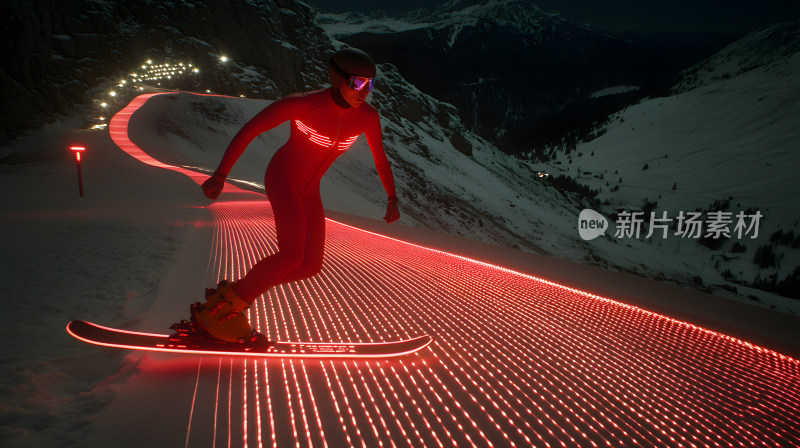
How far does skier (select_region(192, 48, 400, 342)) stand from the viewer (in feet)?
8.35

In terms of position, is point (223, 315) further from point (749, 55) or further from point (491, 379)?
point (749, 55)

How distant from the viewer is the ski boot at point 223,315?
253 centimetres

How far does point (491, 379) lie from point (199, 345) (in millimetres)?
1942

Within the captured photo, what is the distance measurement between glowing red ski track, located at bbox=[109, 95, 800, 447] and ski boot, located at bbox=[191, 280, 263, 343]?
0.19 m

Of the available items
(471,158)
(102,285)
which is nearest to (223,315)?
(102,285)

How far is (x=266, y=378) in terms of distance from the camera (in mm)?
2375

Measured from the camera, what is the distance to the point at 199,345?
8.32 feet

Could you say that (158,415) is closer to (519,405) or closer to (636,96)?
(519,405)

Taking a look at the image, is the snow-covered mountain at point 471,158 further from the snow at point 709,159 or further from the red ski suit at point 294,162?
the red ski suit at point 294,162

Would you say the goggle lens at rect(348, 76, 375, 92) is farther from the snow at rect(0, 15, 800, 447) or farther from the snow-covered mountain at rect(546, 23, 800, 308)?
the snow-covered mountain at rect(546, 23, 800, 308)

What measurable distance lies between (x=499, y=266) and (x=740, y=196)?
222 ft

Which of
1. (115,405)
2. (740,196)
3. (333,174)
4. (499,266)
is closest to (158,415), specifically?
(115,405)

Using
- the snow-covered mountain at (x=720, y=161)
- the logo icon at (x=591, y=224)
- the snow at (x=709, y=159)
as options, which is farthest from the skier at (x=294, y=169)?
the logo icon at (x=591, y=224)

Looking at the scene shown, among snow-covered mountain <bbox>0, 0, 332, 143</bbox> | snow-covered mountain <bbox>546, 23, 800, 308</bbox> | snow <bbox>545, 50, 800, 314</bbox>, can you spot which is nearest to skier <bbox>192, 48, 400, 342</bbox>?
snow-covered mountain <bbox>0, 0, 332, 143</bbox>
